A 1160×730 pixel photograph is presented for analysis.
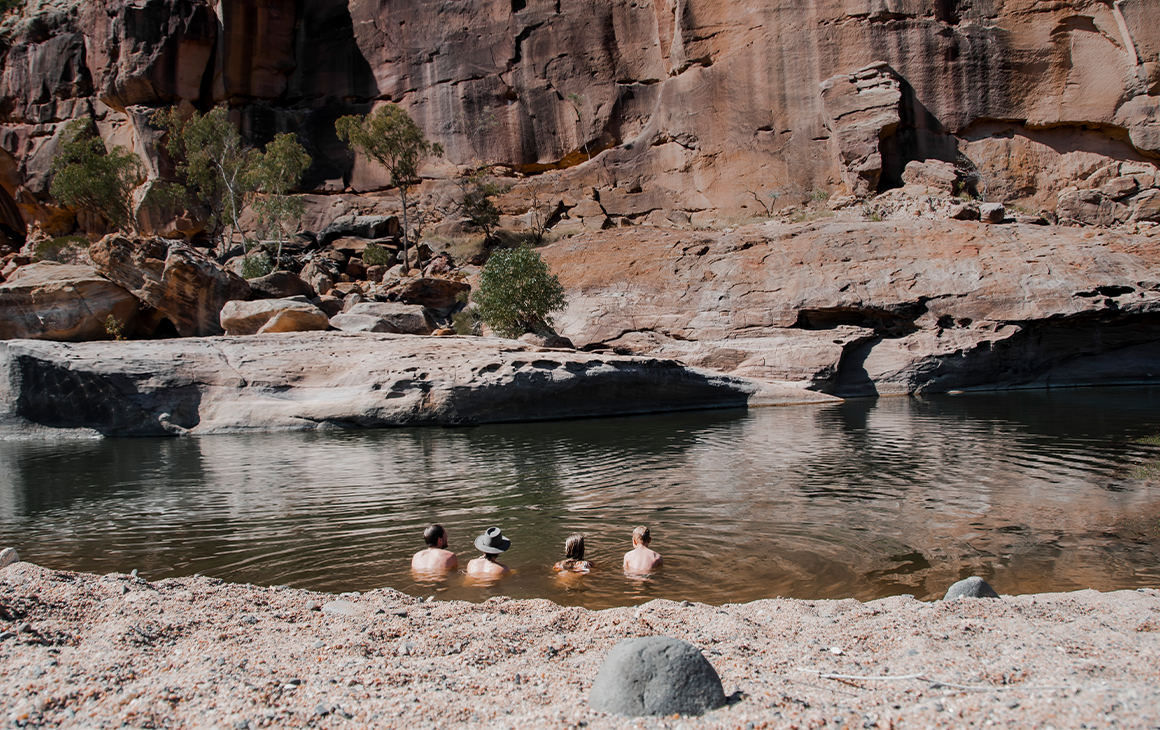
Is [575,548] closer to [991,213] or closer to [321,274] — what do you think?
[991,213]

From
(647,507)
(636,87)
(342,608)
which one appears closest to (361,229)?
(636,87)

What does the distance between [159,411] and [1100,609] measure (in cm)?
2041

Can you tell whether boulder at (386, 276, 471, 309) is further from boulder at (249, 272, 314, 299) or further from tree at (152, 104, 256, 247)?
tree at (152, 104, 256, 247)

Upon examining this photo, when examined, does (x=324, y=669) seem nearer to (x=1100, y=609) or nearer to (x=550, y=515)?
(x=1100, y=609)

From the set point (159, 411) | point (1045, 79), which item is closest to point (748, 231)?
point (1045, 79)

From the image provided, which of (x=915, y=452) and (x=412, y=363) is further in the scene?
(x=412, y=363)

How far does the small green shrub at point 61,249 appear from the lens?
1465 inches

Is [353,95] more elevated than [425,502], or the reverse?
[353,95]

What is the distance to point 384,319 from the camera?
26250 mm

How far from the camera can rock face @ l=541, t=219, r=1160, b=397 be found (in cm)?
2431

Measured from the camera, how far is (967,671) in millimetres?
3246

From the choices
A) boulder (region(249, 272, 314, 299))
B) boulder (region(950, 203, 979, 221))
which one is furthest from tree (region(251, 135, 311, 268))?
boulder (region(950, 203, 979, 221))

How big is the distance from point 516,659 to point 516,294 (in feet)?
77.0

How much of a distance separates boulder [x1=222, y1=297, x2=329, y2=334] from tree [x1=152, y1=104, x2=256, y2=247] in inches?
644
